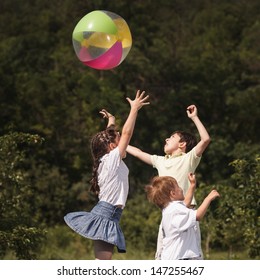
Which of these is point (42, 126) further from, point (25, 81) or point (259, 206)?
point (259, 206)

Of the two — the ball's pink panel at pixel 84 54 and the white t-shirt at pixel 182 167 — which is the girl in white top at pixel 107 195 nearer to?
the white t-shirt at pixel 182 167

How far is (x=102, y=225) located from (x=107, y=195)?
196 millimetres

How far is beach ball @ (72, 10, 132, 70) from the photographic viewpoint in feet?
23.7

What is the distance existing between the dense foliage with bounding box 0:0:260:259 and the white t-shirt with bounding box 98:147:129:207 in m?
12.5

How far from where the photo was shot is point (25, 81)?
77.0 ft

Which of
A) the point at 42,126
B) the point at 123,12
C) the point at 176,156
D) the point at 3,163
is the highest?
the point at 123,12

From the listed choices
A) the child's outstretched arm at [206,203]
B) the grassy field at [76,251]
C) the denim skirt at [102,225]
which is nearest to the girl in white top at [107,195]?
the denim skirt at [102,225]

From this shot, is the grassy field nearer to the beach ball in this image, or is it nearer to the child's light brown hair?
the beach ball

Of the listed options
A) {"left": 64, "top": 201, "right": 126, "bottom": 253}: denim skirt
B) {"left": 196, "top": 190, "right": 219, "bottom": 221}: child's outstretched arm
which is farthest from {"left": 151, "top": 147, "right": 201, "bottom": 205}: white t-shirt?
{"left": 196, "top": 190, "right": 219, "bottom": 221}: child's outstretched arm

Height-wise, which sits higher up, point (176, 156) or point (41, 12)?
point (41, 12)

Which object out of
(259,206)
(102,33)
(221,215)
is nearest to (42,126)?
(221,215)

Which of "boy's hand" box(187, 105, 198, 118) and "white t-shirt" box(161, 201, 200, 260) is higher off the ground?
"boy's hand" box(187, 105, 198, 118)

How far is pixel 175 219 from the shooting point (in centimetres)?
571

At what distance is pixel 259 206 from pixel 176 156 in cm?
415
